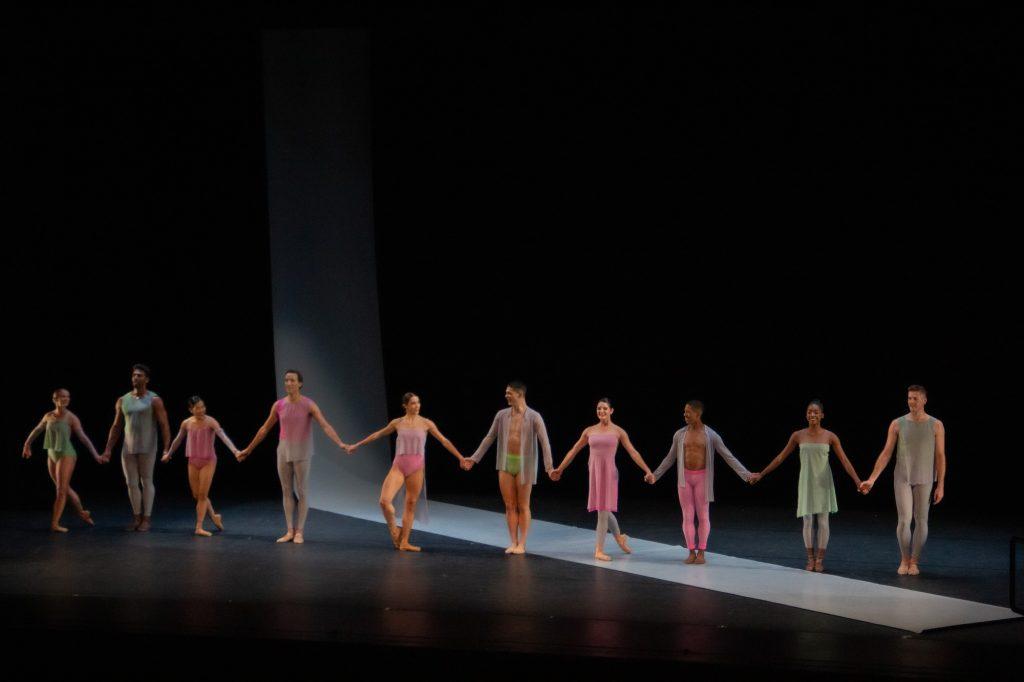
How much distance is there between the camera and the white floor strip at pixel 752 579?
6871mm

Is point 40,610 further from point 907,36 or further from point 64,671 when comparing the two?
point 907,36

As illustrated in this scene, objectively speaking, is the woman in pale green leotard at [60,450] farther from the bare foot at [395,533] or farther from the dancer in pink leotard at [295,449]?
the bare foot at [395,533]

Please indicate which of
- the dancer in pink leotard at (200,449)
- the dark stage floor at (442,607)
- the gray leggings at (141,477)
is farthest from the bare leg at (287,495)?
the gray leggings at (141,477)

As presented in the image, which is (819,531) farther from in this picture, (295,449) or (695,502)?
(295,449)

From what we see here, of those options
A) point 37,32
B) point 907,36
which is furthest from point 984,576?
point 37,32

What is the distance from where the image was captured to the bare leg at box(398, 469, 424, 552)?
904cm

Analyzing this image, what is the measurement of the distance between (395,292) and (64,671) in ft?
25.4

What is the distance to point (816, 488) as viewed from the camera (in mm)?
8125

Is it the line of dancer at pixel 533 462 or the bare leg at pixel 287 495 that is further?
the bare leg at pixel 287 495

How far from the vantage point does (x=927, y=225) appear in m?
10.7

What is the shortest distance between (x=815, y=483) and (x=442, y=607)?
2.95m

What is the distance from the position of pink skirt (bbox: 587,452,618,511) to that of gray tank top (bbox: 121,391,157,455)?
13.4 feet

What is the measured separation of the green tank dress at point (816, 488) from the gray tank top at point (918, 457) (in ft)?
1.73

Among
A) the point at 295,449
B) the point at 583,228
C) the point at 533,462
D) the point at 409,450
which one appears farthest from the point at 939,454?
the point at 295,449
